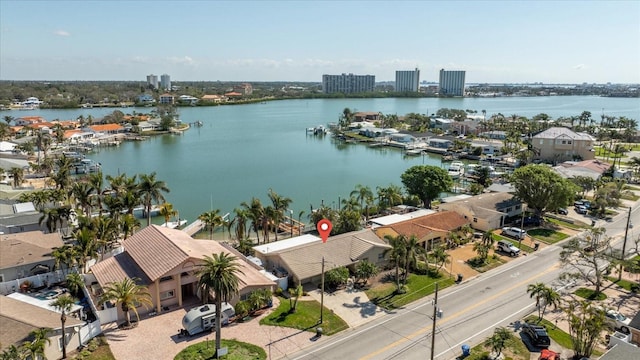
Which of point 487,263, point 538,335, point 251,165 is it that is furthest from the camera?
point 251,165

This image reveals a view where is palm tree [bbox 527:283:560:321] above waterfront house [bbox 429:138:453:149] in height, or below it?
below

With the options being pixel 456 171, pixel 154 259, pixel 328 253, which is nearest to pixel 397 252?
pixel 328 253

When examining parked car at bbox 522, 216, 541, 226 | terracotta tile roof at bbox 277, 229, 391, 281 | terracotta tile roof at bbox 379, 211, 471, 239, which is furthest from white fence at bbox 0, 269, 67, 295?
parked car at bbox 522, 216, 541, 226

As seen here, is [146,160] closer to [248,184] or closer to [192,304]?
[248,184]

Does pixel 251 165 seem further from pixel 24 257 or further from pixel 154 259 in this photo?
pixel 154 259

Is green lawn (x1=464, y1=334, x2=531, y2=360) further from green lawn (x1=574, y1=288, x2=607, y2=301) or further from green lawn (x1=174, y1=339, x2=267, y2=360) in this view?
green lawn (x1=174, y1=339, x2=267, y2=360)

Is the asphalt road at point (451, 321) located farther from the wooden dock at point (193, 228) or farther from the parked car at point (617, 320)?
the wooden dock at point (193, 228)
